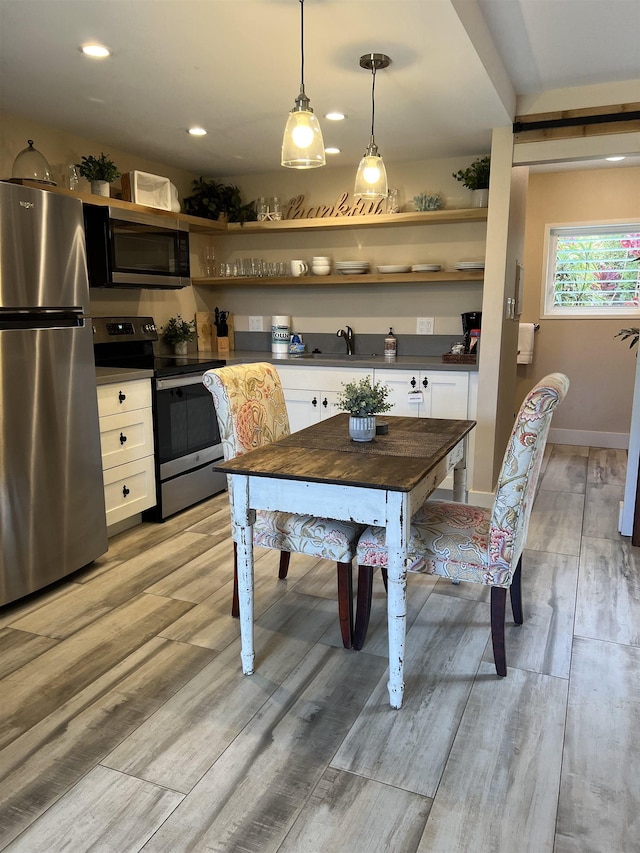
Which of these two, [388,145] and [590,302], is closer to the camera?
[388,145]

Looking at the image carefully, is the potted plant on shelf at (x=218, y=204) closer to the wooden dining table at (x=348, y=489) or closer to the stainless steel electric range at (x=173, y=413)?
the stainless steel electric range at (x=173, y=413)

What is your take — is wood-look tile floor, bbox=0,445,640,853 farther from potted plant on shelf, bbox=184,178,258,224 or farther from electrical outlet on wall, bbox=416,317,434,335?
potted plant on shelf, bbox=184,178,258,224

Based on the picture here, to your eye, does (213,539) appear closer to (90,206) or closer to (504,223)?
(90,206)

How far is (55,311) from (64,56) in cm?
103

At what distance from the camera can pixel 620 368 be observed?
216 inches

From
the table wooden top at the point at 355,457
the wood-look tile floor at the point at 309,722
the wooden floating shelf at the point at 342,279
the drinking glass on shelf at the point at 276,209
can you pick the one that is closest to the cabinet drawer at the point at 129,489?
the wood-look tile floor at the point at 309,722

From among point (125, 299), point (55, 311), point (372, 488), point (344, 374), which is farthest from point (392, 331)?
point (372, 488)

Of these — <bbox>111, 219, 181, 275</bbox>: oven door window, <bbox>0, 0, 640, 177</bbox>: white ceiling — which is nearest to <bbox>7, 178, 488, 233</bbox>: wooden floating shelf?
<bbox>111, 219, 181, 275</bbox>: oven door window

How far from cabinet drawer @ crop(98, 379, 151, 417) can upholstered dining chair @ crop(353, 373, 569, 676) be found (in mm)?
1650

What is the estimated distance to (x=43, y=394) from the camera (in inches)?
100

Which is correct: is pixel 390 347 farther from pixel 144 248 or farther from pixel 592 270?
pixel 592 270

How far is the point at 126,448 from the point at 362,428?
1.59 metres

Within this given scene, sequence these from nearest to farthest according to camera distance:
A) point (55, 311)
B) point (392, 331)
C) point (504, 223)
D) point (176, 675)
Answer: point (176, 675)
point (55, 311)
point (504, 223)
point (392, 331)

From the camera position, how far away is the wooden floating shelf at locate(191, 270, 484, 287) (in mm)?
3990
